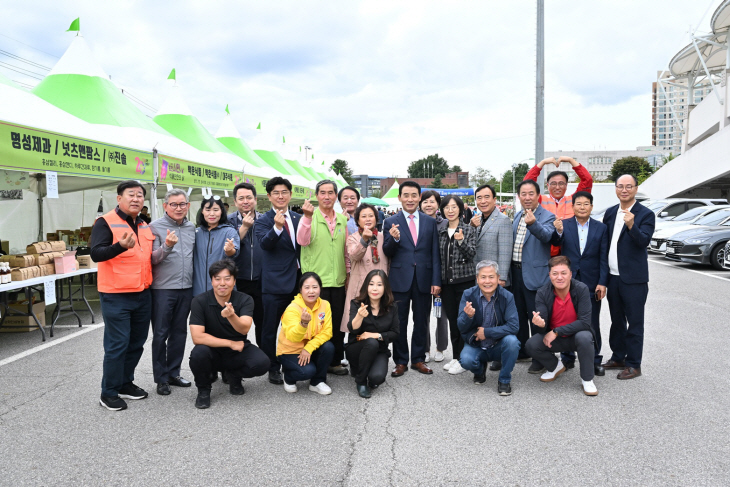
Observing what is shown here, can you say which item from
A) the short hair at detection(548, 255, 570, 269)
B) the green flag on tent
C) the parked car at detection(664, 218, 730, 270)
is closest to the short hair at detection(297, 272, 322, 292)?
the short hair at detection(548, 255, 570, 269)

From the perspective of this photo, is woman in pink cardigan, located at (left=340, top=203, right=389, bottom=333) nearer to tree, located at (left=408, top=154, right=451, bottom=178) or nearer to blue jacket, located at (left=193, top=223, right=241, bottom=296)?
blue jacket, located at (left=193, top=223, right=241, bottom=296)

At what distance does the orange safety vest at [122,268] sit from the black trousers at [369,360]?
5.91ft

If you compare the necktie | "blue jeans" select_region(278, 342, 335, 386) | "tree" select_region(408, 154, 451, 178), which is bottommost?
"blue jeans" select_region(278, 342, 335, 386)

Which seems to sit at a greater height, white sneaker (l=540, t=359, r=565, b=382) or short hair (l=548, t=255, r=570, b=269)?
short hair (l=548, t=255, r=570, b=269)

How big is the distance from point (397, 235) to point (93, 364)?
3.34 meters

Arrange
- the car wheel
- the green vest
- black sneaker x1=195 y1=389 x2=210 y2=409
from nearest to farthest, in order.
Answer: black sneaker x1=195 y1=389 x2=210 y2=409 → the green vest → the car wheel

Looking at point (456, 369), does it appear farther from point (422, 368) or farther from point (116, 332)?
point (116, 332)

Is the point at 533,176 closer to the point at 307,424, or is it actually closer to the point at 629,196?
the point at 629,196

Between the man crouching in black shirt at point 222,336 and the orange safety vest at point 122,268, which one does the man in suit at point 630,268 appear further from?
the orange safety vest at point 122,268

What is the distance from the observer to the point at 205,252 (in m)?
4.15

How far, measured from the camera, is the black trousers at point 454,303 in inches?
179

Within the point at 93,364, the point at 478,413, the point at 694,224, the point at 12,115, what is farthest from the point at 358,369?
the point at 694,224

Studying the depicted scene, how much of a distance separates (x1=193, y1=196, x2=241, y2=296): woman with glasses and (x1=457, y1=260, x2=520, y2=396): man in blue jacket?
211cm

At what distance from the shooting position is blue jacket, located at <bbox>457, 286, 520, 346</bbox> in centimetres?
411
